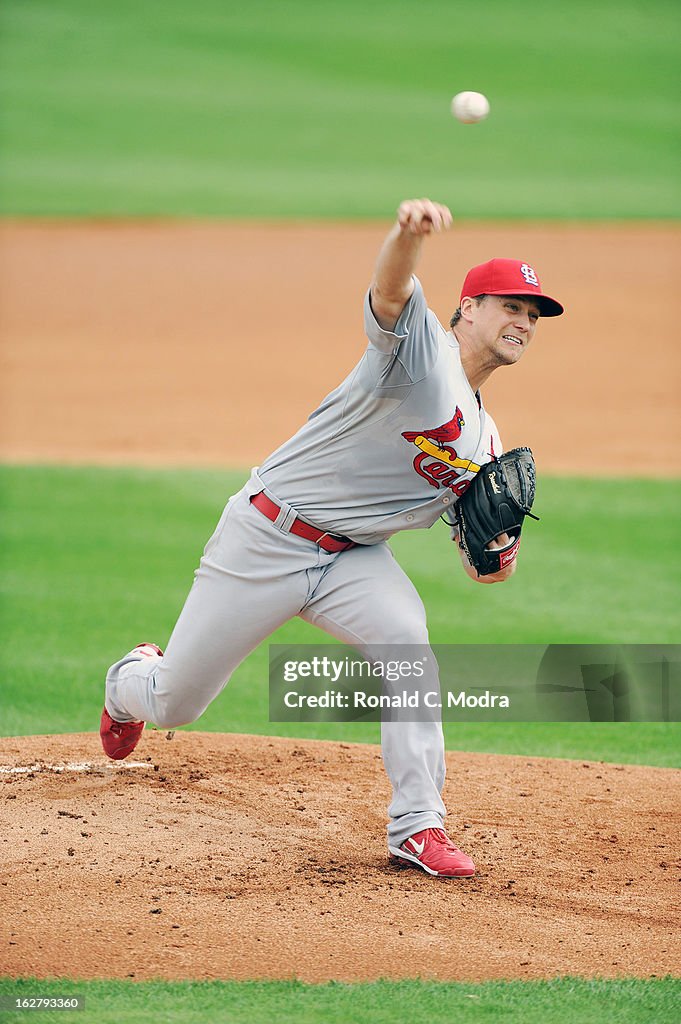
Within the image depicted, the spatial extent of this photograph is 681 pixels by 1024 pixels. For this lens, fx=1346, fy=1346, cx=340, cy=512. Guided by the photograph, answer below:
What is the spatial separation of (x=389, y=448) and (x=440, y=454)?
0.16 m

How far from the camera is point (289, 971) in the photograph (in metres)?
3.52

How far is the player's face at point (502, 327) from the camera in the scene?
420cm

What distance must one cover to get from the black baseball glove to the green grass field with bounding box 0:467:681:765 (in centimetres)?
176

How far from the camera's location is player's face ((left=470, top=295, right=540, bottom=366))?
420cm

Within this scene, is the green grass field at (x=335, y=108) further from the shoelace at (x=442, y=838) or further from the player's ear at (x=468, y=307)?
the shoelace at (x=442, y=838)

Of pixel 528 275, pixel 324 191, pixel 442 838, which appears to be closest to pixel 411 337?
pixel 528 275

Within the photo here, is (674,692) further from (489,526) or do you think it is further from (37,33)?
(37,33)

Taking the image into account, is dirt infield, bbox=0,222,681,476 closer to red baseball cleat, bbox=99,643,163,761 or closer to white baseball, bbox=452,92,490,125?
red baseball cleat, bbox=99,643,163,761

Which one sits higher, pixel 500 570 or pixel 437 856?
pixel 500 570

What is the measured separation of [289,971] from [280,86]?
30448 millimetres

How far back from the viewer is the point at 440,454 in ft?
13.7

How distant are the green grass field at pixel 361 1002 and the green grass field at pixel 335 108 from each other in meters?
19.4

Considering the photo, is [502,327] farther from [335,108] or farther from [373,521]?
[335,108]

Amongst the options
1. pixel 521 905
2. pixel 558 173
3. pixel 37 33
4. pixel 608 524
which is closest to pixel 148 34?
pixel 37 33
